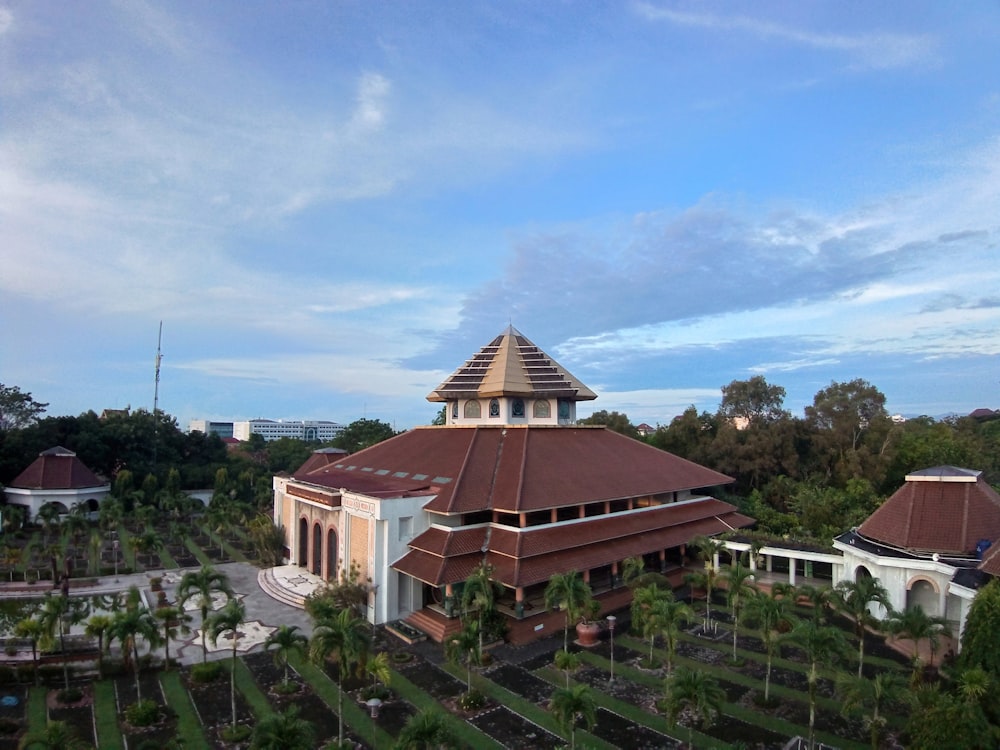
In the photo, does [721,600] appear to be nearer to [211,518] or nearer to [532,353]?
[532,353]

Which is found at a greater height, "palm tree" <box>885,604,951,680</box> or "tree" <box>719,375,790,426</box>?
"tree" <box>719,375,790,426</box>

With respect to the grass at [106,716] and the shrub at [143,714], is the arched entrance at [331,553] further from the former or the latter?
the shrub at [143,714]

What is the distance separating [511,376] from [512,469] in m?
6.70

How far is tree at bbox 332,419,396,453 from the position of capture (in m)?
65.1

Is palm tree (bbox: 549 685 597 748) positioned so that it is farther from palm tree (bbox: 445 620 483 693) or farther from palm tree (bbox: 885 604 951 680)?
palm tree (bbox: 885 604 951 680)

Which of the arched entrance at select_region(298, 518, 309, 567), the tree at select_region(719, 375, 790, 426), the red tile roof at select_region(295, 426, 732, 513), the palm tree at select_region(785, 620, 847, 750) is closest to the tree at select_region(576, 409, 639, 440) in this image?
the tree at select_region(719, 375, 790, 426)

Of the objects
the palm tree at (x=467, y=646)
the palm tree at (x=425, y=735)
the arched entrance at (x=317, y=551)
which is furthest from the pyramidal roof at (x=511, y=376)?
the palm tree at (x=425, y=735)

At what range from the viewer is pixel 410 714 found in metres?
16.0

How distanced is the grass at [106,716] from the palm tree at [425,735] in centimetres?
769

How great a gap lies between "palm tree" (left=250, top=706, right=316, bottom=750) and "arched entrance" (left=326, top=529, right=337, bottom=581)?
14858 millimetres

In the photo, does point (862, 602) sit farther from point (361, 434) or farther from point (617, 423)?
point (361, 434)

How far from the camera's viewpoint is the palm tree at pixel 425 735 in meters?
11.8

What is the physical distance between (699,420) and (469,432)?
25539mm

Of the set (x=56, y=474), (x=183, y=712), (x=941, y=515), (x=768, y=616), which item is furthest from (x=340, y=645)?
(x=56, y=474)
